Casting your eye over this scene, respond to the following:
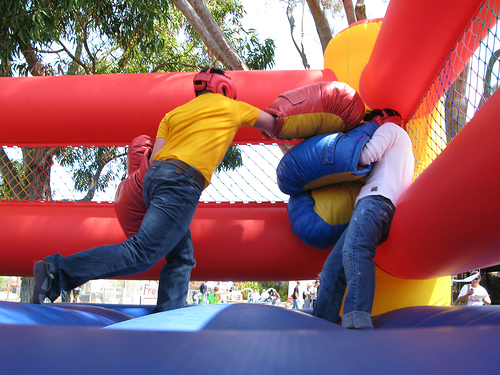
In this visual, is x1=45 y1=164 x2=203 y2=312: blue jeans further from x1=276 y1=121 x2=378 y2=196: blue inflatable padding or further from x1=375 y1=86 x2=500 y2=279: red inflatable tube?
x1=375 y1=86 x2=500 y2=279: red inflatable tube

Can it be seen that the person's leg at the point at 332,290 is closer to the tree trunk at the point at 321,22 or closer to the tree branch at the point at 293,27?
the tree trunk at the point at 321,22

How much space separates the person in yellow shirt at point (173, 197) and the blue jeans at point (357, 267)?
0.49m

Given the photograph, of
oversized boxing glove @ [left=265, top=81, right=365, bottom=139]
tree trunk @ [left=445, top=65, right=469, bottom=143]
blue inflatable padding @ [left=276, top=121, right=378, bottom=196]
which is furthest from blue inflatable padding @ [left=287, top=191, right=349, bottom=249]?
tree trunk @ [left=445, top=65, right=469, bottom=143]

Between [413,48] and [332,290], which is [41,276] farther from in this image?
[413,48]

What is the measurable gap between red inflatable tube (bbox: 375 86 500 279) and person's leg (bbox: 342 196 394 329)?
A: 5 cm

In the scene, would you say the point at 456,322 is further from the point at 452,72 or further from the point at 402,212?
the point at 452,72

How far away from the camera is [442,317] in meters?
1.24

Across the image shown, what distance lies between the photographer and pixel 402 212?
150cm

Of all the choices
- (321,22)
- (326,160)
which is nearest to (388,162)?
(326,160)

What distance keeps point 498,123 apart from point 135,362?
894 mm

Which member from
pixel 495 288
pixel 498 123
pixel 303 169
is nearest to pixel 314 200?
pixel 303 169

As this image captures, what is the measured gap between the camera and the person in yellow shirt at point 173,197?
129 cm

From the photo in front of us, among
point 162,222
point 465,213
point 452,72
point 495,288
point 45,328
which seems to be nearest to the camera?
point 45,328

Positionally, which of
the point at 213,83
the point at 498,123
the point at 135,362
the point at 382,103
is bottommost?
the point at 135,362
